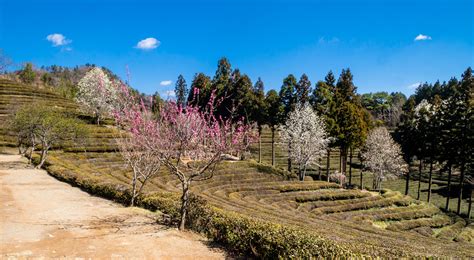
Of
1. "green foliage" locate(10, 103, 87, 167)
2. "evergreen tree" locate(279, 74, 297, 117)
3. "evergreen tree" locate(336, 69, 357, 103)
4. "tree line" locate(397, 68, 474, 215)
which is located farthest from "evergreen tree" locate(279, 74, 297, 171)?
"green foliage" locate(10, 103, 87, 167)

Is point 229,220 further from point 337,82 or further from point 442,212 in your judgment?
point 337,82

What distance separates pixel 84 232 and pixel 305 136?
1488 inches

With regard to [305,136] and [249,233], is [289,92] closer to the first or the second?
[305,136]

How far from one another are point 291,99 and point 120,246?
43692 millimetres

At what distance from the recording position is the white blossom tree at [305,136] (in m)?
48.0

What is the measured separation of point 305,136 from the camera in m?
48.2

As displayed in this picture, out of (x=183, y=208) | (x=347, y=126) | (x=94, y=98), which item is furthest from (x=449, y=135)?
(x=94, y=98)

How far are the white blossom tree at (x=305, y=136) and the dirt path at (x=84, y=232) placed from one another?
32.4 meters

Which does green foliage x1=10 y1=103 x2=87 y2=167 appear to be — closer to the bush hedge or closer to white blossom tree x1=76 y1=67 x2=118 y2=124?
the bush hedge

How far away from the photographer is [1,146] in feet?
153

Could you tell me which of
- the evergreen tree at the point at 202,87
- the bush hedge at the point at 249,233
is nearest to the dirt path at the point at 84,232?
the bush hedge at the point at 249,233

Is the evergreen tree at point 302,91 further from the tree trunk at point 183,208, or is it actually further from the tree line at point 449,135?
the tree trunk at point 183,208

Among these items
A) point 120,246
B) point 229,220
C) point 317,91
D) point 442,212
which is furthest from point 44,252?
point 317,91

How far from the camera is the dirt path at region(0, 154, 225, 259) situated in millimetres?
11852
